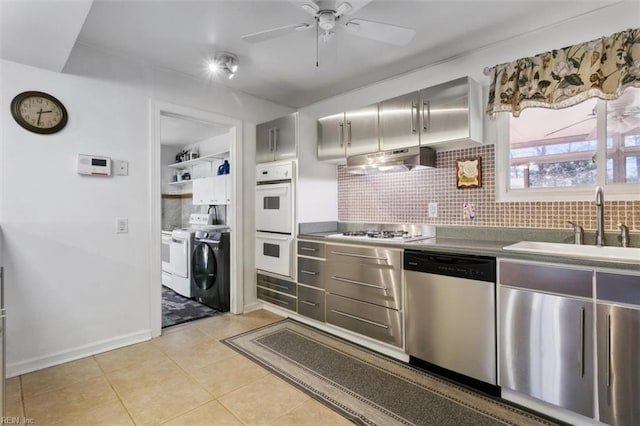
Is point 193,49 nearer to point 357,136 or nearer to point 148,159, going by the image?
point 148,159

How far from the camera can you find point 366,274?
262 cm

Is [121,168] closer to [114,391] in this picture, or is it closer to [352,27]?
[114,391]

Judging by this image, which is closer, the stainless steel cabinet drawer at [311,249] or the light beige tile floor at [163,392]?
the light beige tile floor at [163,392]

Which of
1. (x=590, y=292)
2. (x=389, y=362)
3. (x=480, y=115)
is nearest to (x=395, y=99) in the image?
(x=480, y=115)

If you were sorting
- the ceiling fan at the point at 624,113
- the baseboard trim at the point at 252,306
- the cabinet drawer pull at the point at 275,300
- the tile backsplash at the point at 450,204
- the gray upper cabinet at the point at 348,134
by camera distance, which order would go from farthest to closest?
the baseboard trim at the point at 252,306, the cabinet drawer pull at the point at 275,300, the gray upper cabinet at the point at 348,134, the tile backsplash at the point at 450,204, the ceiling fan at the point at 624,113

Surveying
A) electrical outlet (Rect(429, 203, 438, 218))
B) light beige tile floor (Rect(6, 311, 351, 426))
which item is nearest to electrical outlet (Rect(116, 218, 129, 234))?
light beige tile floor (Rect(6, 311, 351, 426))

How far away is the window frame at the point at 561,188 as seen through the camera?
6.76 ft

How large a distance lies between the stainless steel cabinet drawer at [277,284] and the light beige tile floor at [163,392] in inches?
34.1

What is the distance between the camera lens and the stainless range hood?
105 inches

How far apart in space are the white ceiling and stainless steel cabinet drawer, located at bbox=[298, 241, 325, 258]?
5.51ft

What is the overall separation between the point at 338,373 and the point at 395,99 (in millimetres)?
2259

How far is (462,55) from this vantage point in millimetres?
2703

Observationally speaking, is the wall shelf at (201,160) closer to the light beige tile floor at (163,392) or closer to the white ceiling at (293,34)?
→ the white ceiling at (293,34)

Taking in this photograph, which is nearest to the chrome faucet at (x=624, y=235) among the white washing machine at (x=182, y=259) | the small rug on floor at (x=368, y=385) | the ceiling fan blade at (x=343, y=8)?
the small rug on floor at (x=368, y=385)
